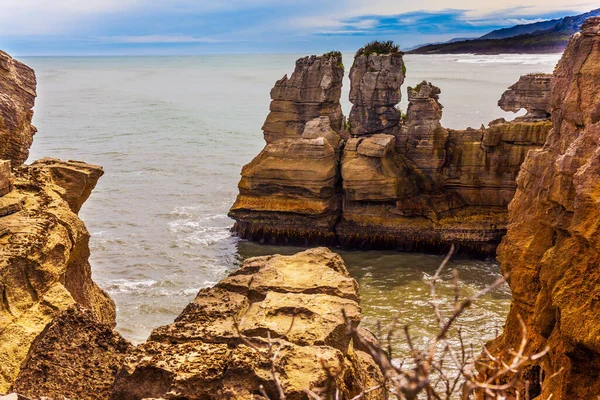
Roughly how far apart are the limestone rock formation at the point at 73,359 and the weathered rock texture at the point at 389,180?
2190cm

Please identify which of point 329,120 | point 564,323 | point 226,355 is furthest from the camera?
point 329,120

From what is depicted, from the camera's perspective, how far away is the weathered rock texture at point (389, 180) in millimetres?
30922

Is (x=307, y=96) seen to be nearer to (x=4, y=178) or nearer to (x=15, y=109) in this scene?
(x=15, y=109)

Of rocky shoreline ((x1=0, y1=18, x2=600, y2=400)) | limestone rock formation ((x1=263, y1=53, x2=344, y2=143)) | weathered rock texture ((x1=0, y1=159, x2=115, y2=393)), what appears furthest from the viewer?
limestone rock formation ((x1=263, y1=53, x2=344, y2=143))

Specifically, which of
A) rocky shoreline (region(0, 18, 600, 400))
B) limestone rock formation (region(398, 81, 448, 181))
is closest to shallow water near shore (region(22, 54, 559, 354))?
rocky shoreline (region(0, 18, 600, 400))

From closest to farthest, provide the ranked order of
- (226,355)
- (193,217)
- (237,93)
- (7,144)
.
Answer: (226,355), (7,144), (193,217), (237,93)

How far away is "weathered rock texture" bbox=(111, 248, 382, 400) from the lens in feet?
26.4

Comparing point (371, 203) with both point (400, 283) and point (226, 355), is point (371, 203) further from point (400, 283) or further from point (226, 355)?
point (226, 355)

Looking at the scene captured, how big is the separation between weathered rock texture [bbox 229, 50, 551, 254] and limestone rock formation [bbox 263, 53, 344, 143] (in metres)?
1.64

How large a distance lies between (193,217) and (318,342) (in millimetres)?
28232

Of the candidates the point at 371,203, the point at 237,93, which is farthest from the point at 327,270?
the point at 237,93

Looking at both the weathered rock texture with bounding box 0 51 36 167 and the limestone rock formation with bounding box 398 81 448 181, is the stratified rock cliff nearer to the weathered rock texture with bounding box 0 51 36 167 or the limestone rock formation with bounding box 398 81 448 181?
the weathered rock texture with bounding box 0 51 36 167

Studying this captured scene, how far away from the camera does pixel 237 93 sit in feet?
389

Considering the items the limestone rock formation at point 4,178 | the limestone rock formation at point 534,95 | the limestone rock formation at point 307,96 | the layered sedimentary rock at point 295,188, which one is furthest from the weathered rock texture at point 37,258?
the limestone rock formation at point 534,95
